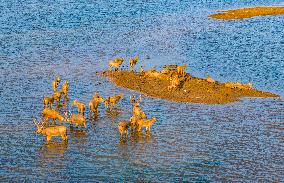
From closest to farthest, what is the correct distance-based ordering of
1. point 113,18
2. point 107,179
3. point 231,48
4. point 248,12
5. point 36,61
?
1. point 107,179
2. point 36,61
3. point 231,48
4. point 113,18
5. point 248,12

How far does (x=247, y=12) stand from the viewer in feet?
278

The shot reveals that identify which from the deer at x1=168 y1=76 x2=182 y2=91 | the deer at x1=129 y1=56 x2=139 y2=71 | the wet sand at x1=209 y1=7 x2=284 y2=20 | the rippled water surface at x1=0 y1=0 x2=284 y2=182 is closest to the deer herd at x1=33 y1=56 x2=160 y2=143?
the rippled water surface at x1=0 y1=0 x2=284 y2=182

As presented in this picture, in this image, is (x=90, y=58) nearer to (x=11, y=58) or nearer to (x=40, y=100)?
(x=11, y=58)

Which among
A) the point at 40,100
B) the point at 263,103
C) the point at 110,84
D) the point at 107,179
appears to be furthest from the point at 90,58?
the point at 107,179

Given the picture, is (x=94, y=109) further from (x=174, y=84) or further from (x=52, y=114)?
(x=174, y=84)

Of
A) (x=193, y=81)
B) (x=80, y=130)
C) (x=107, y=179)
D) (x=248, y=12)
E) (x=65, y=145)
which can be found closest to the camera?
(x=107, y=179)

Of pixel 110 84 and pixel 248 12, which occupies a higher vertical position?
pixel 248 12

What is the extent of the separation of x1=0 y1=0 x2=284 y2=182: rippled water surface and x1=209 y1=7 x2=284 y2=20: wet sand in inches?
88.4

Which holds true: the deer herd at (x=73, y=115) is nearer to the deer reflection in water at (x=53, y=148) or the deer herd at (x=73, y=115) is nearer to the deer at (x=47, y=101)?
the deer at (x=47, y=101)

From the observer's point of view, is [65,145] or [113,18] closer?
[65,145]

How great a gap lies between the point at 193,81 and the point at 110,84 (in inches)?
246

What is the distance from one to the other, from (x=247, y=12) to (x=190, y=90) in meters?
40.9

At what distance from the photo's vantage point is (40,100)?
43.2m

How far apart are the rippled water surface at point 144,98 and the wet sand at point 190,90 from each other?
→ 1.13 m
